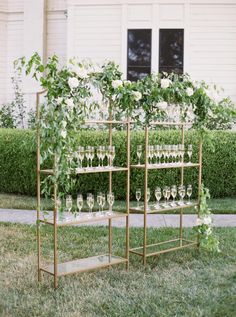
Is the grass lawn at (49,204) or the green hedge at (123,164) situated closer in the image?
the grass lawn at (49,204)

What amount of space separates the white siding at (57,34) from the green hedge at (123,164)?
358cm

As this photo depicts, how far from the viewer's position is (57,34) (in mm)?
13391

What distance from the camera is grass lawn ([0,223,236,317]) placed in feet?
15.2

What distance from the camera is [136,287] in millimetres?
5238

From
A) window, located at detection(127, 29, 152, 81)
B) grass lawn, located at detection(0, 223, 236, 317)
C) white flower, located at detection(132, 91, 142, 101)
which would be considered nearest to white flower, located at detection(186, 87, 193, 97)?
white flower, located at detection(132, 91, 142, 101)

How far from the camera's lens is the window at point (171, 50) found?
40.5 feet

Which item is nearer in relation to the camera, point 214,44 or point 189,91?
point 189,91

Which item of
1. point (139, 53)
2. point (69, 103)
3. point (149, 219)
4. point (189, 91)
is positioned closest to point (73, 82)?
point (69, 103)

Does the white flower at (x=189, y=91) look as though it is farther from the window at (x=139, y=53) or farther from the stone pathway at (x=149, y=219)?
the window at (x=139, y=53)

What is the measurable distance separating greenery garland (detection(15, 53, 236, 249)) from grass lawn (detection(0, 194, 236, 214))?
2700 millimetres

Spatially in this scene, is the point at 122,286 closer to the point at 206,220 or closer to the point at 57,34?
the point at 206,220

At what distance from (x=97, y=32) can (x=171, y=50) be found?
176 centimetres

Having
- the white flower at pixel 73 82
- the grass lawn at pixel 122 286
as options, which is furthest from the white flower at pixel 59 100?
the grass lawn at pixel 122 286

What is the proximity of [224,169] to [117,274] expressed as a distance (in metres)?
5.02
